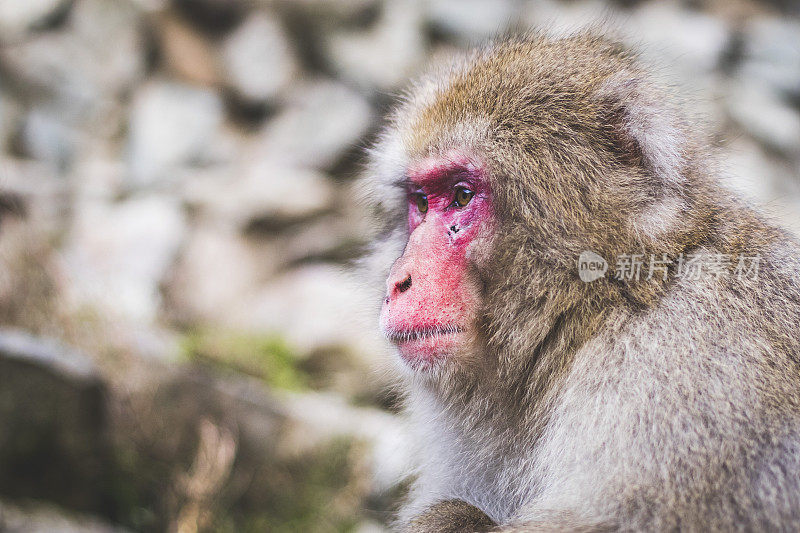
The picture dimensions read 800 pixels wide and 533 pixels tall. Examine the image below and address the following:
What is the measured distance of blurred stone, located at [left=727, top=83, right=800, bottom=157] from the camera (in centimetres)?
738

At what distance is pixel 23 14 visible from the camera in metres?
8.48

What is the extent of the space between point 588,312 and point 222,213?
21.3 ft

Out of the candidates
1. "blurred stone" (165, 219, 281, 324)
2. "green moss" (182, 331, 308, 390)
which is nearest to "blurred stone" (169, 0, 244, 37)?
"blurred stone" (165, 219, 281, 324)

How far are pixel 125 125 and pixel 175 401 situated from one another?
4.48 m

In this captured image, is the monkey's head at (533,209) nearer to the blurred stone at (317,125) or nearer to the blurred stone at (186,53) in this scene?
the blurred stone at (317,125)

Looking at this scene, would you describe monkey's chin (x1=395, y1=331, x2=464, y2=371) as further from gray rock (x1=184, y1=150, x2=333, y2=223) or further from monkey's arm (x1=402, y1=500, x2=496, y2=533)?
gray rock (x1=184, y1=150, x2=333, y2=223)

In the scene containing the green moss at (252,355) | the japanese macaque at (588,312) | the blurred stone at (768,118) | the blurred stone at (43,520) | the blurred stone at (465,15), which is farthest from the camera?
the blurred stone at (465,15)

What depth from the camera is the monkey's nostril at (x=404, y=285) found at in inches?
72.2

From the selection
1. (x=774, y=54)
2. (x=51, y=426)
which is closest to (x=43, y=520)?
(x=51, y=426)

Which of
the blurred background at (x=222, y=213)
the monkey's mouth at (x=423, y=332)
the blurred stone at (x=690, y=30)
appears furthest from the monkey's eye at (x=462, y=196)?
the blurred stone at (x=690, y=30)

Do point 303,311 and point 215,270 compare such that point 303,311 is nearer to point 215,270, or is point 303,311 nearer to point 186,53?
point 215,270

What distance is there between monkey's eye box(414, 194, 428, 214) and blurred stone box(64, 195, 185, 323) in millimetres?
5401

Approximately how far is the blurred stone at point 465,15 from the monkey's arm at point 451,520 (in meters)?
6.97

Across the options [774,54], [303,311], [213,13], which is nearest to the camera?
[303,311]
